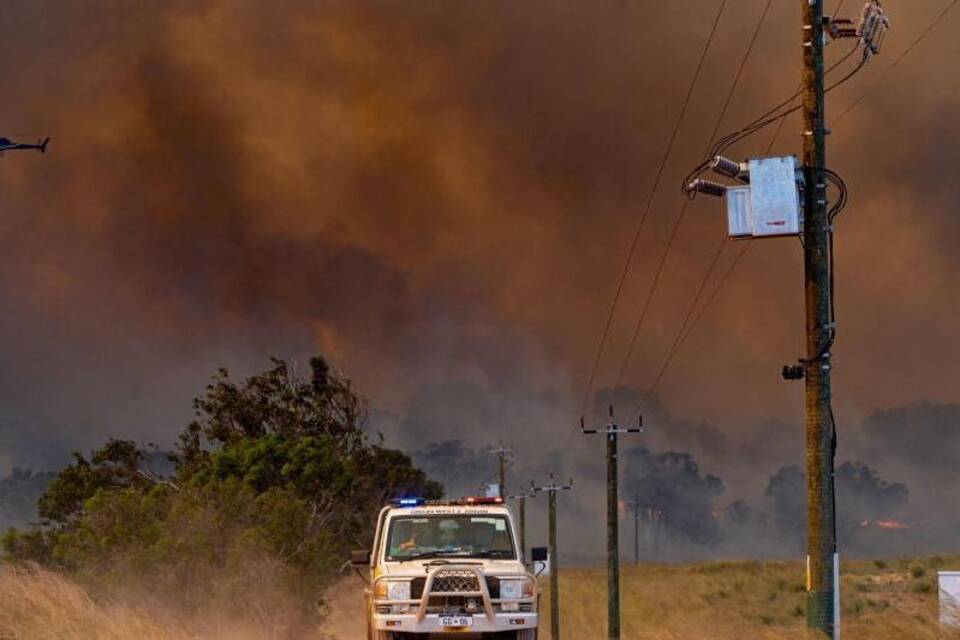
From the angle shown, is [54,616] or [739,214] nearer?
[54,616]

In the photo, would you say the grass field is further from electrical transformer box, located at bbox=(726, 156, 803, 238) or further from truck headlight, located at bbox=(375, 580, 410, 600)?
electrical transformer box, located at bbox=(726, 156, 803, 238)

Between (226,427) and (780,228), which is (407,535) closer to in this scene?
(780,228)

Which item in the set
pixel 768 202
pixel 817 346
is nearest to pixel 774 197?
pixel 768 202

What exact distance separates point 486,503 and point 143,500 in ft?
66.7

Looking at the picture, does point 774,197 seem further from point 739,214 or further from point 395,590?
point 395,590

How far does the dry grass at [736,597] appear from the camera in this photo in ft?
194

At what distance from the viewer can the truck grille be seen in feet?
61.7

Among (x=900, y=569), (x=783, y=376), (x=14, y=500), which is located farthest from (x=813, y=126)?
(x=14, y=500)

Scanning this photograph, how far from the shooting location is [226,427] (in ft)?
247

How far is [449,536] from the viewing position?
67.3 ft

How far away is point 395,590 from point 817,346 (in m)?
6.66

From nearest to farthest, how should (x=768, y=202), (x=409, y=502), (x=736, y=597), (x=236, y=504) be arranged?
1. (x=768, y=202)
2. (x=409, y=502)
3. (x=236, y=504)
4. (x=736, y=597)

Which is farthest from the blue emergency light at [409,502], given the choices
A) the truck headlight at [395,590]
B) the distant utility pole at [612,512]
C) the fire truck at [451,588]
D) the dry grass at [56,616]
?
the distant utility pole at [612,512]

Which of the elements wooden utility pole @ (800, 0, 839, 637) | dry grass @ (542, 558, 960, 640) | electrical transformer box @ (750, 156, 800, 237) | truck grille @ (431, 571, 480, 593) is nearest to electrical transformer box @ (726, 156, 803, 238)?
electrical transformer box @ (750, 156, 800, 237)
